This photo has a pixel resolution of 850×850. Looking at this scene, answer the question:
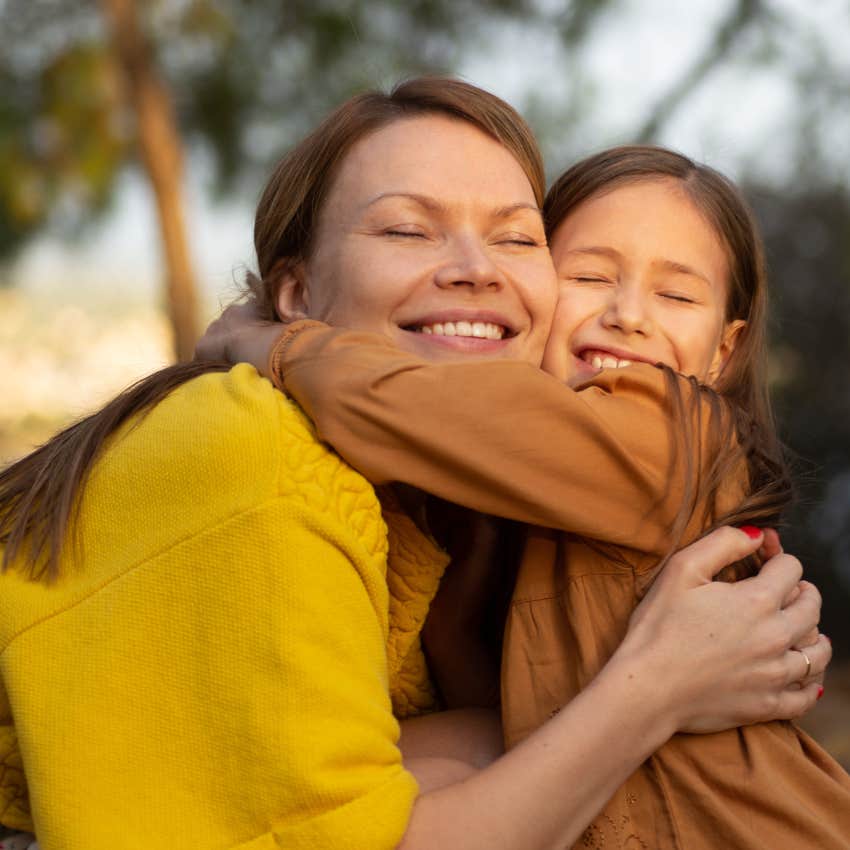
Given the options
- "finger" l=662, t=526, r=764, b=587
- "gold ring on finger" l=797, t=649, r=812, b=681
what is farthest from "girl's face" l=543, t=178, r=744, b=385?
"gold ring on finger" l=797, t=649, r=812, b=681

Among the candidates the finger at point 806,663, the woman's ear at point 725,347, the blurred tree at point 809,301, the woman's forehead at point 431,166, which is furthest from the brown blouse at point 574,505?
the blurred tree at point 809,301

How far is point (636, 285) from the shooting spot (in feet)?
9.23

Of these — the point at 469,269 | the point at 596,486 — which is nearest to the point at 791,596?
the point at 596,486

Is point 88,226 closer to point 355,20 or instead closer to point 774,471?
point 355,20

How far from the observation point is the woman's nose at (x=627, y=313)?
274cm

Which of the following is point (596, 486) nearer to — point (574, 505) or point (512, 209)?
point (574, 505)

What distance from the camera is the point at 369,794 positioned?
1.83 metres

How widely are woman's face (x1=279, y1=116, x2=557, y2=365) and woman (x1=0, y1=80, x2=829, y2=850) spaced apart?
459 mm

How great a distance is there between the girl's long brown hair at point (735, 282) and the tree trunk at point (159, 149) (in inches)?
217

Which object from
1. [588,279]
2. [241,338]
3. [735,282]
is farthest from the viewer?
[735,282]

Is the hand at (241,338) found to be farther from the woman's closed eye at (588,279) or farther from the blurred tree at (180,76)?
the blurred tree at (180,76)

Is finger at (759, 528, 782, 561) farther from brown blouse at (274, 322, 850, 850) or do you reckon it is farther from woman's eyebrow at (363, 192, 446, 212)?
woman's eyebrow at (363, 192, 446, 212)

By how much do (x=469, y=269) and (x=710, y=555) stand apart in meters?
0.78

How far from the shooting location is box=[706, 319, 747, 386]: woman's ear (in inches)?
120
